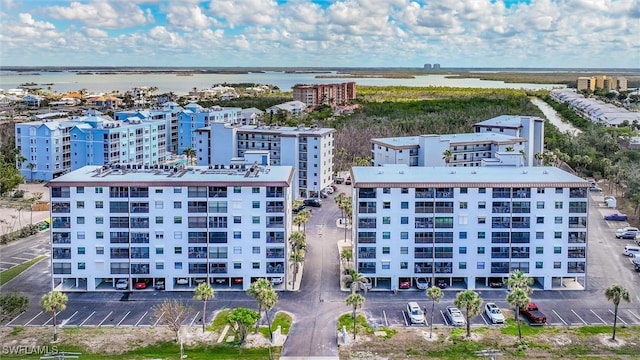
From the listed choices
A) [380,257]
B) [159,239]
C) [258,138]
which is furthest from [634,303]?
[258,138]

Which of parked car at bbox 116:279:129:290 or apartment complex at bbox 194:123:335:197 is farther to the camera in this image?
apartment complex at bbox 194:123:335:197

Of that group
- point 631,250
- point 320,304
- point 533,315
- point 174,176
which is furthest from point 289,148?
point 533,315

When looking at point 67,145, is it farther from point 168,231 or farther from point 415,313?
point 415,313

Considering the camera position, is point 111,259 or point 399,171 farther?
point 399,171

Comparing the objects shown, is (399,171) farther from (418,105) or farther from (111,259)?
(418,105)

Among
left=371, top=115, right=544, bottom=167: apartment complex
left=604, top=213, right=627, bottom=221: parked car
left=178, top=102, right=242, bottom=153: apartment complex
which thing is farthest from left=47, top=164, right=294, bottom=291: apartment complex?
left=178, top=102, right=242, bottom=153: apartment complex

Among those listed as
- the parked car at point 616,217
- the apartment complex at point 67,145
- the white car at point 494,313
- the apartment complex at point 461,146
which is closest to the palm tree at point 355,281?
the white car at point 494,313

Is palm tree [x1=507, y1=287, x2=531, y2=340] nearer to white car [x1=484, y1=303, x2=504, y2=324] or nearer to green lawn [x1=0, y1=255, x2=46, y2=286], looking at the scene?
white car [x1=484, y1=303, x2=504, y2=324]
